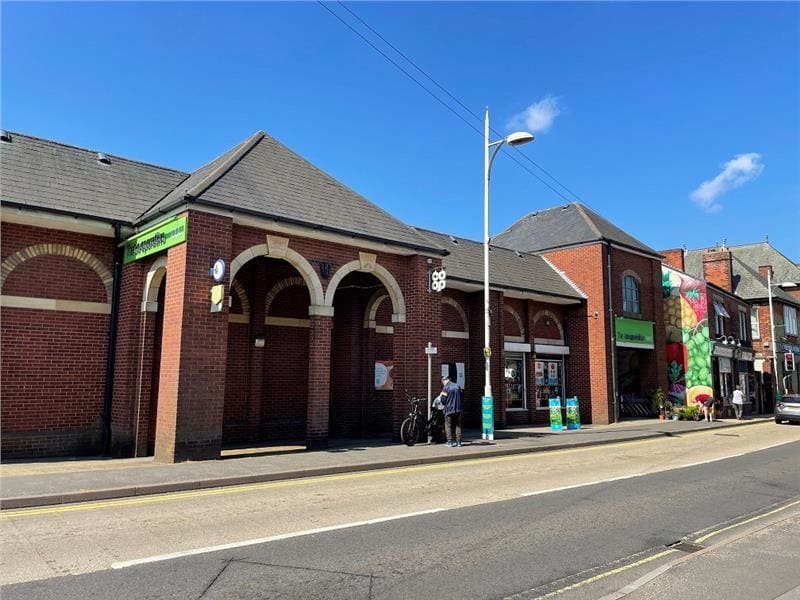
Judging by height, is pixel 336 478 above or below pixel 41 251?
below

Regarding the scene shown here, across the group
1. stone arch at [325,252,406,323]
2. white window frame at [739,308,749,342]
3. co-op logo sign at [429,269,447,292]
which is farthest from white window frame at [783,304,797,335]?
stone arch at [325,252,406,323]

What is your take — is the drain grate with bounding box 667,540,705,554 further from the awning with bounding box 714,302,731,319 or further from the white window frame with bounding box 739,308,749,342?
the white window frame with bounding box 739,308,749,342

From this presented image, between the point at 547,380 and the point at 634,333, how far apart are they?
5.57 m

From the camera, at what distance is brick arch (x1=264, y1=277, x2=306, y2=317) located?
1568 cm

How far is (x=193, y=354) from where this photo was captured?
11.1 m

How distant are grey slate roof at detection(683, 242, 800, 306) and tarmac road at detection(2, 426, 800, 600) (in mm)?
34767

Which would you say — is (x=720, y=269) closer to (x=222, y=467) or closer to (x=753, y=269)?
(x=753, y=269)

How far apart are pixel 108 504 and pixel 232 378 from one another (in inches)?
288

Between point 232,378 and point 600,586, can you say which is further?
point 232,378

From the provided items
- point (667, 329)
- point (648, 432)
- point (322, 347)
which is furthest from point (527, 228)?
point (322, 347)

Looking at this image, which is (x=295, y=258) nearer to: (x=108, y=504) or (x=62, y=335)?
(x=62, y=335)

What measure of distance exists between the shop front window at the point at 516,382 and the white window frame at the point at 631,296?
21.9 ft

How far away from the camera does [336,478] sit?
10117 millimetres

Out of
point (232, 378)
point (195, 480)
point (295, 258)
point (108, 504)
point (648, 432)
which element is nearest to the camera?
point (108, 504)
